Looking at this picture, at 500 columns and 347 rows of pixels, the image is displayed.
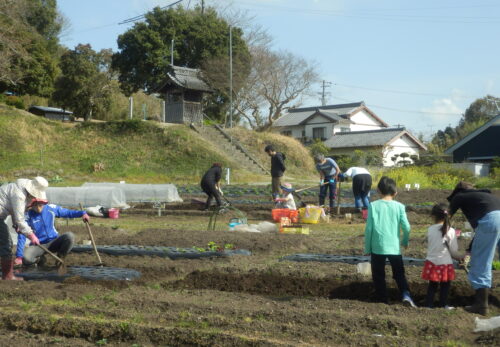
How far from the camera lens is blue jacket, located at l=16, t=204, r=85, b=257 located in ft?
27.6

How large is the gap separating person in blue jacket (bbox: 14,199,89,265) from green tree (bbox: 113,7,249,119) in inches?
1277

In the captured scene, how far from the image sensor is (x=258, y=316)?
Result: 17.9 feet

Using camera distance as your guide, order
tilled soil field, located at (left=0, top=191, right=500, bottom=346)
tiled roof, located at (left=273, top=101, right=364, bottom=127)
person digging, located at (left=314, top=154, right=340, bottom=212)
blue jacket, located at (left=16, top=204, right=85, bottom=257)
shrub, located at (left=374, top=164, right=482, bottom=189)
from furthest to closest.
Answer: tiled roof, located at (left=273, top=101, right=364, bottom=127), shrub, located at (left=374, top=164, right=482, bottom=189), person digging, located at (left=314, top=154, right=340, bottom=212), blue jacket, located at (left=16, top=204, right=85, bottom=257), tilled soil field, located at (left=0, top=191, right=500, bottom=346)

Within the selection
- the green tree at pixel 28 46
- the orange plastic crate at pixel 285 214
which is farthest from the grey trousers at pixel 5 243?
the green tree at pixel 28 46

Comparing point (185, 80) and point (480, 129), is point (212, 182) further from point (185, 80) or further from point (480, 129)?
point (480, 129)

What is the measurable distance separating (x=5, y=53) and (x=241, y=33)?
18512mm

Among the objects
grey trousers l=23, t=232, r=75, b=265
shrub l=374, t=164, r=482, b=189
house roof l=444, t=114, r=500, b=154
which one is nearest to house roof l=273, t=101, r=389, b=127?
house roof l=444, t=114, r=500, b=154

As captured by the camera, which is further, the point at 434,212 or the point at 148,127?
the point at 148,127

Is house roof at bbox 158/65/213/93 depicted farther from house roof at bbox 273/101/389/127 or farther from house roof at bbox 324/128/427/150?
house roof at bbox 273/101/389/127

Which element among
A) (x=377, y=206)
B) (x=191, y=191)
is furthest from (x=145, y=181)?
(x=377, y=206)

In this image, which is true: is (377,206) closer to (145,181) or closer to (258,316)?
(258,316)

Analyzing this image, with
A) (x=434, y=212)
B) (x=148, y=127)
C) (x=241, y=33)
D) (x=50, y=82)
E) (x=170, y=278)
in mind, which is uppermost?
(x=241, y=33)

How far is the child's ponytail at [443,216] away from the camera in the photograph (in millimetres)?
6176

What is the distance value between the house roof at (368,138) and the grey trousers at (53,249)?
41.4 metres
